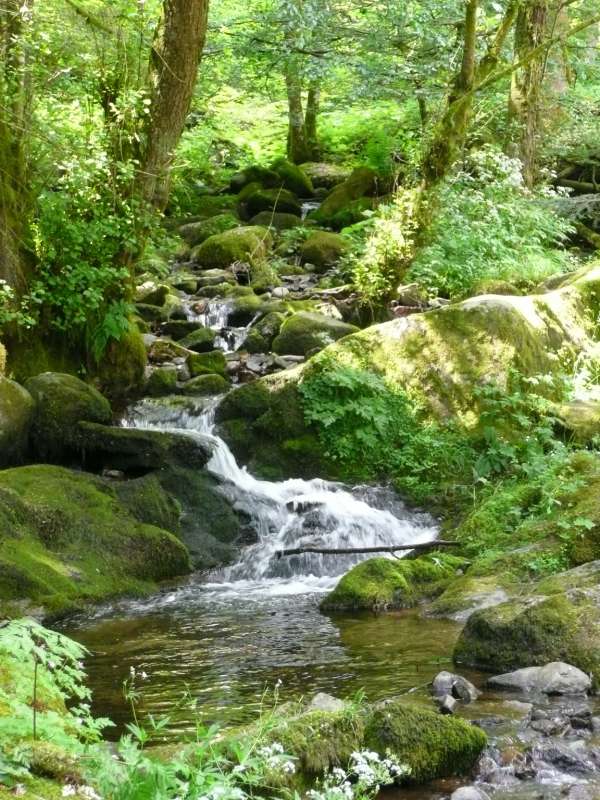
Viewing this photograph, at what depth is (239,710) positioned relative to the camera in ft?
18.0

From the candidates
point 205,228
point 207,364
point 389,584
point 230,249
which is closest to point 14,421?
point 207,364

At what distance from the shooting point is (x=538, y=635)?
607 centimetres

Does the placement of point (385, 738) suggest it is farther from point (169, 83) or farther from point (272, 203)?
point (272, 203)

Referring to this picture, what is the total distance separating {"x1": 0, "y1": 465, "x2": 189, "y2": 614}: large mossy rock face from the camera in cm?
802

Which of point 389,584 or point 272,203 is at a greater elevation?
point 272,203

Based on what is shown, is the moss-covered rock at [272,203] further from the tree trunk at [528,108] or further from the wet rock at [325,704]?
the wet rock at [325,704]

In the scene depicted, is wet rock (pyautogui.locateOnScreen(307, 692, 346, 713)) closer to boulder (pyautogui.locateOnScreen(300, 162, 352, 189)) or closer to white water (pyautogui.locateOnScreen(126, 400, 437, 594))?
white water (pyautogui.locateOnScreen(126, 400, 437, 594))

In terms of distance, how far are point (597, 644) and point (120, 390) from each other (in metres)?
7.69

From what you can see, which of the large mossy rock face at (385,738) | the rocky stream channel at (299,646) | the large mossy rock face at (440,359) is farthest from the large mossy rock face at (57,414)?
the large mossy rock face at (385,738)

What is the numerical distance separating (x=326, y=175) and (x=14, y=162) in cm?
1508

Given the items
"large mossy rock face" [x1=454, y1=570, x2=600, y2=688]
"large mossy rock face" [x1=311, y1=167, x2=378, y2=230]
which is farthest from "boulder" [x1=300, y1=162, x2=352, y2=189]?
"large mossy rock face" [x1=454, y1=570, x2=600, y2=688]

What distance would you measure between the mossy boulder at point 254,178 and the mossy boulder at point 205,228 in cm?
262

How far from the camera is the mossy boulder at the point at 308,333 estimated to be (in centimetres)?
1370

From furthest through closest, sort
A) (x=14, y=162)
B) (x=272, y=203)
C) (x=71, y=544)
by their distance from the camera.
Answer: (x=272, y=203)
(x=14, y=162)
(x=71, y=544)
